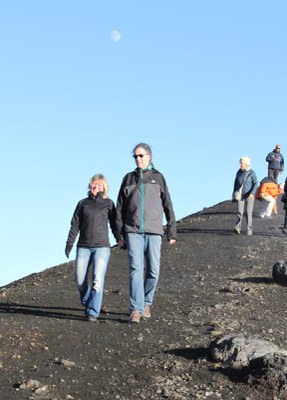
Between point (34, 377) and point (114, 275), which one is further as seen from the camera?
point (114, 275)

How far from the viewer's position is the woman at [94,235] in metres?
10.5

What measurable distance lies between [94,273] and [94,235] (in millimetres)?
547

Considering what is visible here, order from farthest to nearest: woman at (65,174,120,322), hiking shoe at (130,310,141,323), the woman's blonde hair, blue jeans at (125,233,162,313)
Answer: the woman's blonde hair
woman at (65,174,120,322)
hiking shoe at (130,310,141,323)
blue jeans at (125,233,162,313)

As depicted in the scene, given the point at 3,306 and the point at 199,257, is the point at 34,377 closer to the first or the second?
the point at 3,306

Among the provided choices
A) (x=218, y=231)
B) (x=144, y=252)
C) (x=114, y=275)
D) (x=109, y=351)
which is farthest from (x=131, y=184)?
(x=218, y=231)

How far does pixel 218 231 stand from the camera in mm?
23422

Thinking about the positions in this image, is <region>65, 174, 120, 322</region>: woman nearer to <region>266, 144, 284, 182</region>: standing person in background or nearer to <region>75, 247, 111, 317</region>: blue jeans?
<region>75, 247, 111, 317</region>: blue jeans

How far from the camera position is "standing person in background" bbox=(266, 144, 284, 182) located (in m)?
31.4

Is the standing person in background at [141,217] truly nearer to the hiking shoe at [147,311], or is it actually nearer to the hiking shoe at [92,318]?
the hiking shoe at [147,311]

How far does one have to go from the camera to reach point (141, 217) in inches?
397

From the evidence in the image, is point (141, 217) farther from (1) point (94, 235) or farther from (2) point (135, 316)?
(2) point (135, 316)

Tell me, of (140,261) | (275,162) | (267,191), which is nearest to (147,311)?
(140,261)

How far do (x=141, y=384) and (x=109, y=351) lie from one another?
1344mm

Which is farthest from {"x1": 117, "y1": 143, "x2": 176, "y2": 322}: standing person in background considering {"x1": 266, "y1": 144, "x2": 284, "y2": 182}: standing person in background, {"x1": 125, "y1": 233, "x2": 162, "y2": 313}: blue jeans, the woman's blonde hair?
{"x1": 266, "y1": 144, "x2": 284, "y2": 182}: standing person in background
